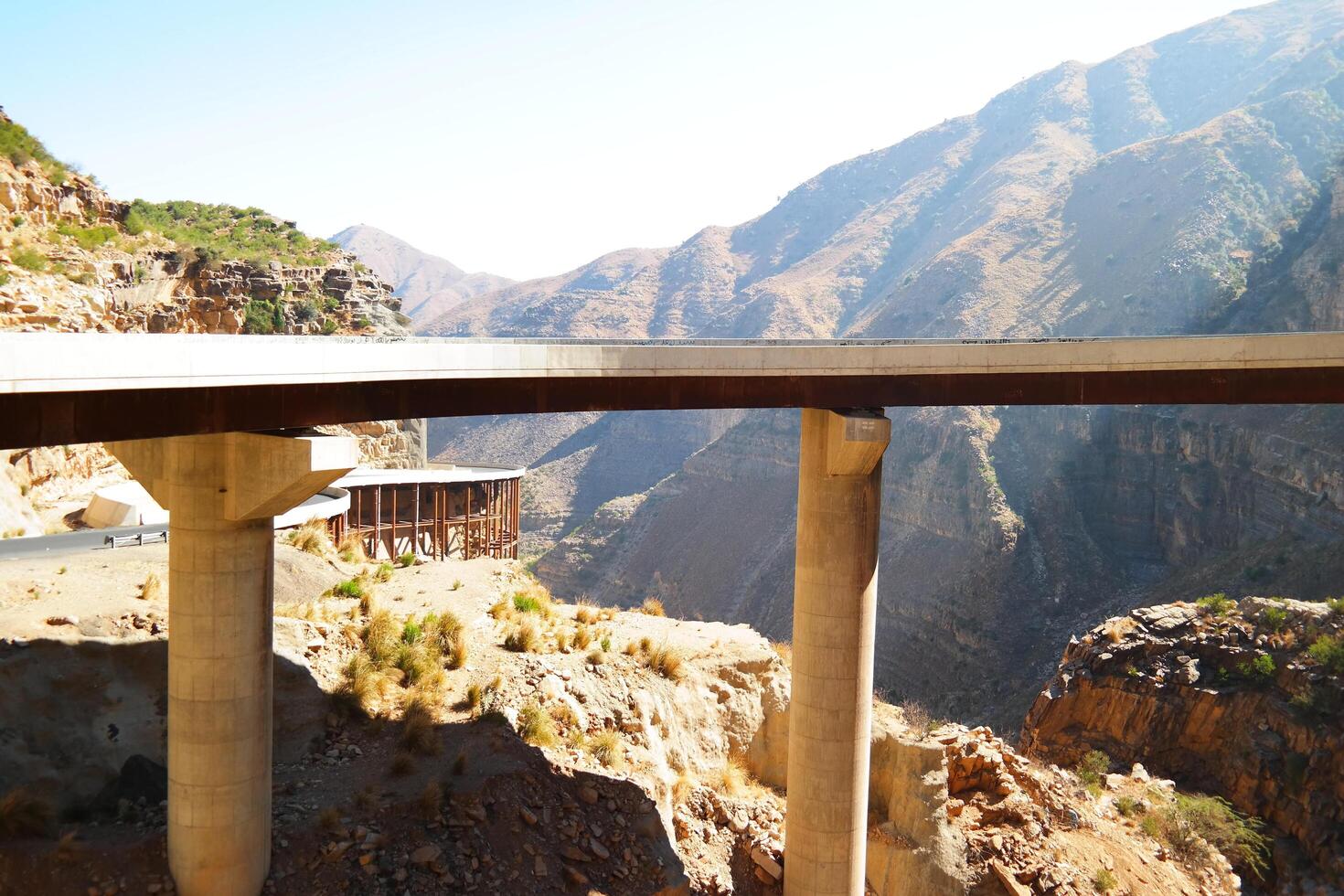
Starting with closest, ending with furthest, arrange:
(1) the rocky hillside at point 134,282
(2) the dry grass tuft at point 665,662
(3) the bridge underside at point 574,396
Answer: (3) the bridge underside at point 574,396, (2) the dry grass tuft at point 665,662, (1) the rocky hillside at point 134,282

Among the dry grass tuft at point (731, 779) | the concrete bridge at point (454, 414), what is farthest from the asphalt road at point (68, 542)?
the dry grass tuft at point (731, 779)

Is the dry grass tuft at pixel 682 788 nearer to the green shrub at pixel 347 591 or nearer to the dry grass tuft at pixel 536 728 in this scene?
the dry grass tuft at pixel 536 728

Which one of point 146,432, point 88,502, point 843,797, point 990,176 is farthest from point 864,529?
point 990,176

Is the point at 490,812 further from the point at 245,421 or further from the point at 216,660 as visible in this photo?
the point at 245,421

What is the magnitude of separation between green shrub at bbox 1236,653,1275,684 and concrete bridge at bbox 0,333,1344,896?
1922 cm

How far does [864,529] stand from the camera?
61.3 ft

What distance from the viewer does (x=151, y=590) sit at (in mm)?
19438

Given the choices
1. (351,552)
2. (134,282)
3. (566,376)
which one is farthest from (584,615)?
(134,282)

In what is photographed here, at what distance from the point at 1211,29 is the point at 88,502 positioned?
196 m

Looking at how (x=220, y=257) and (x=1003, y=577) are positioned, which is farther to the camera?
(x=1003, y=577)

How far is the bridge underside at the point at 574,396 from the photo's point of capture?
10922mm

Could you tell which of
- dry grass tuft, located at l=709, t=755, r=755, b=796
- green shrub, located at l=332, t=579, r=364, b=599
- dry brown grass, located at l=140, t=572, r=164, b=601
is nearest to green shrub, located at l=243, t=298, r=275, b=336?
green shrub, located at l=332, t=579, r=364, b=599

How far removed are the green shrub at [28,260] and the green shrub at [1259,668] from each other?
4470cm

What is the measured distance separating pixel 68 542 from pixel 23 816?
13602 millimetres
